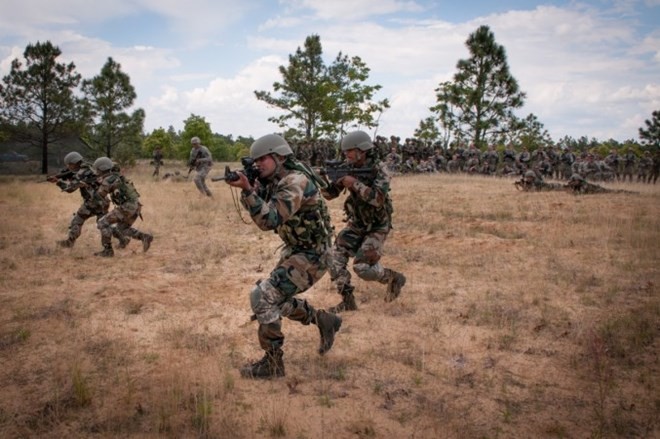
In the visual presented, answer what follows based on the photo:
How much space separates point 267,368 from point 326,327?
686 mm

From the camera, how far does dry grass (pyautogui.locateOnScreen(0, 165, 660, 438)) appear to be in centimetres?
346

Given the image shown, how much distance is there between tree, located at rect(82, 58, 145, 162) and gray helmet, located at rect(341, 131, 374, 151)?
25.3m

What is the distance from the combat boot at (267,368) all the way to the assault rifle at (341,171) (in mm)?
2128

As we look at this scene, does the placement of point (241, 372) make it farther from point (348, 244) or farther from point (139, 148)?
point (139, 148)

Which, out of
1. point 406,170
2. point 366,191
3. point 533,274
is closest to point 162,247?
point 366,191

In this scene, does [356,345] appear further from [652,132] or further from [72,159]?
→ [652,132]

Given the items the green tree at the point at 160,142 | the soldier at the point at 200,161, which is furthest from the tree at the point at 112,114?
the green tree at the point at 160,142

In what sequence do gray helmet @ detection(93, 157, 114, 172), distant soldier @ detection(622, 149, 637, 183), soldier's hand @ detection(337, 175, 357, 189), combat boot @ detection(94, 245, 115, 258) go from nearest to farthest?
soldier's hand @ detection(337, 175, 357, 189) → gray helmet @ detection(93, 157, 114, 172) → combat boot @ detection(94, 245, 115, 258) → distant soldier @ detection(622, 149, 637, 183)

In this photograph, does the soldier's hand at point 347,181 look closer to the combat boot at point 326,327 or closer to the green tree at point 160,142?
the combat boot at point 326,327

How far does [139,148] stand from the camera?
97.4 ft

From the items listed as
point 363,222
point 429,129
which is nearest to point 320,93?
point 429,129

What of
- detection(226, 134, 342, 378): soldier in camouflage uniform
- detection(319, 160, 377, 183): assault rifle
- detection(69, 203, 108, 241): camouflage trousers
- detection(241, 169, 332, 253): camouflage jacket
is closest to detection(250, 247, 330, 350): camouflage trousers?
detection(226, 134, 342, 378): soldier in camouflage uniform

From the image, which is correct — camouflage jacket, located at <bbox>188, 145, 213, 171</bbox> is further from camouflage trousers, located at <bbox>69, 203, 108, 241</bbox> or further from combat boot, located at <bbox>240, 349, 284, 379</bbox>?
combat boot, located at <bbox>240, 349, 284, 379</bbox>

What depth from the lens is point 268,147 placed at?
13.2 ft
